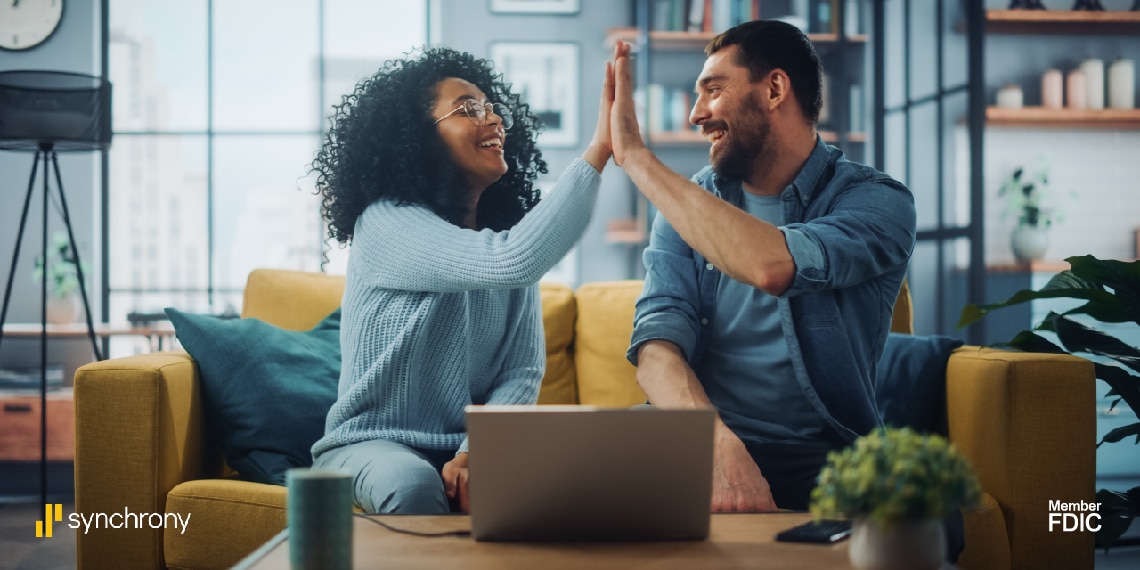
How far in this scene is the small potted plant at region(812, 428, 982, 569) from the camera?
84 cm

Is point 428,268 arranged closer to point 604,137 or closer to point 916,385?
point 604,137

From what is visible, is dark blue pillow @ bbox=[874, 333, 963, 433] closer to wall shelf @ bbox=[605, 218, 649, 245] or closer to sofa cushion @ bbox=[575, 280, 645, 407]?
sofa cushion @ bbox=[575, 280, 645, 407]

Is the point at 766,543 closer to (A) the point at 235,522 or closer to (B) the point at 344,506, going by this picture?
(B) the point at 344,506

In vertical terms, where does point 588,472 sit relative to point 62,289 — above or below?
below

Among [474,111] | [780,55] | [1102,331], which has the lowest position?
[1102,331]

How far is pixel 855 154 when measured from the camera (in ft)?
16.5

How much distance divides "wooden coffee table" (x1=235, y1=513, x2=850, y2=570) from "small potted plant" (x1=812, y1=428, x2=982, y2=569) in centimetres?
12

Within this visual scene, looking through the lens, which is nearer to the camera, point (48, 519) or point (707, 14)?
point (48, 519)

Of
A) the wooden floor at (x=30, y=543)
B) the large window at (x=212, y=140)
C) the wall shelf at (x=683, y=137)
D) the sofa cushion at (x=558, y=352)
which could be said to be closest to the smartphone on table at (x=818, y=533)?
the sofa cushion at (x=558, y=352)

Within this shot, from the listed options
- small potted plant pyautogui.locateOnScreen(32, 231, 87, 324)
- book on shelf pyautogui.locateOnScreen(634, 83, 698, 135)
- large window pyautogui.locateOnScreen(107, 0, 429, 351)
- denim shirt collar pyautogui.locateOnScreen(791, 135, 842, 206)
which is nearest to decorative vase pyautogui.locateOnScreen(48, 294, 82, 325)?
small potted plant pyautogui.locateOnScreen(32, 231, 87, 324)

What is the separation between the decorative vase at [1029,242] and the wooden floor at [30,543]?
4139 mm

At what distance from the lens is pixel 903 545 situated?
0.86 m

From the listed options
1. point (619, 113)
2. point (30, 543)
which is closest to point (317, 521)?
point (619, 113)

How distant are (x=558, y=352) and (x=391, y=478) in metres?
0.90
